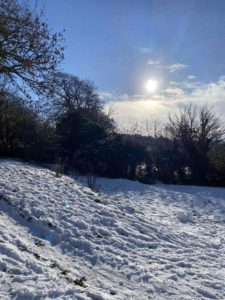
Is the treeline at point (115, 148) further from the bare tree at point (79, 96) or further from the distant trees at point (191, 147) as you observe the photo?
the bare tree at point (79, 96)

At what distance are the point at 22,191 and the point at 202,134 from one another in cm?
2049

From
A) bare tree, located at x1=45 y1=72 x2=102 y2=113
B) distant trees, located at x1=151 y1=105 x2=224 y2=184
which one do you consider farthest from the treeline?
bare tree, located at x1=45 y1=72 x2=102 y2=113

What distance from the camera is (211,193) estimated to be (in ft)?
68.9

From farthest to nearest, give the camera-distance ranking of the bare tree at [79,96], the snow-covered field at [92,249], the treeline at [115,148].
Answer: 1. the bare tree at [79,96]
2. the treeline at [115,148]
3. the snow-covered field at [92,249]

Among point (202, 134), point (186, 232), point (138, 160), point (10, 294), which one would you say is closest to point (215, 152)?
point (202, 134)

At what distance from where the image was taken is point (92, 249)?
743cm

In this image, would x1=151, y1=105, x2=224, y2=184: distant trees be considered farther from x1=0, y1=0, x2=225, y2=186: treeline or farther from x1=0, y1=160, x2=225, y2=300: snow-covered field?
x1=0, y1=160, x2=225, y2=300: snow-covered field

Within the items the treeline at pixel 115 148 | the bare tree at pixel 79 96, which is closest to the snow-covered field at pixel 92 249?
the treeline at pixel 115 148

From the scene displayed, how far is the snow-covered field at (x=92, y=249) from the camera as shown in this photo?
5.49 metres

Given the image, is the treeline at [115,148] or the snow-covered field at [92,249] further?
the treeline at [115,148]

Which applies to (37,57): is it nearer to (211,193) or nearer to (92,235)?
(92,235)

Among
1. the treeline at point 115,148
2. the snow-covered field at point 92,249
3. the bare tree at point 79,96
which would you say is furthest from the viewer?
the bare tree at point 79,96

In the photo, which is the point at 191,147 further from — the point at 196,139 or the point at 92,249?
the point at 92,249

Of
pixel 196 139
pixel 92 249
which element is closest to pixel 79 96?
pixel 196 139
